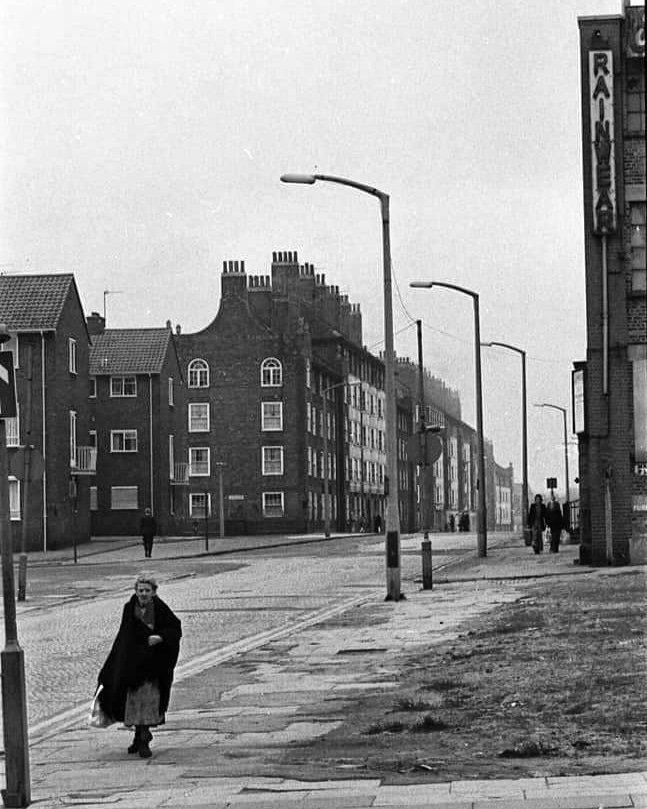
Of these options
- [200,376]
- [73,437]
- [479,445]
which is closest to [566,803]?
[479,445]

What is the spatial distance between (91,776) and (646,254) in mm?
24409

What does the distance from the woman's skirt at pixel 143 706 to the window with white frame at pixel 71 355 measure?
5370cm

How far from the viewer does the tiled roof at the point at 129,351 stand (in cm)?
7962

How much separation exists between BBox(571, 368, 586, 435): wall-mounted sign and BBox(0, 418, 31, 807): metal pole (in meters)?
25.1

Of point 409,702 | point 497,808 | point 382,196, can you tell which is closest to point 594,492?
point 382,196

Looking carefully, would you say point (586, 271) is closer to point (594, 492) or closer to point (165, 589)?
point (594, 492)

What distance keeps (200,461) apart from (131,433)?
16844mm

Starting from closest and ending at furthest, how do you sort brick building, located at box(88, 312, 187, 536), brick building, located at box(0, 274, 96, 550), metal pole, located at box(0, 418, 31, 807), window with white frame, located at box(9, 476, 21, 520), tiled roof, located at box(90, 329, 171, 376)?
metal pole, located at box(0, 418, 31, 807)
brick building, located at box(0, 274, 96, 550)
window with white frame, located at box(9, 476, 21, 520)
tiled roof, located at box(90, 329, 171, 376)
brick building, located at box(88, 312, 187, 536)

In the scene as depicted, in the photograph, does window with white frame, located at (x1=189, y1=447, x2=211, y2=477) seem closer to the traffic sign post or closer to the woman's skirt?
the woman's skirt

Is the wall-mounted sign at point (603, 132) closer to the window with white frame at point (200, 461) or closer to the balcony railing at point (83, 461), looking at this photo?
the balcony railing at point (83, 461)

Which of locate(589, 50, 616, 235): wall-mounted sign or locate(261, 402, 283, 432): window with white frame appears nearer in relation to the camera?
locate(589, 50, 616, 235): wall-mounted sign

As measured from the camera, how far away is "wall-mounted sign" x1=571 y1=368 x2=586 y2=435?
34.2 m

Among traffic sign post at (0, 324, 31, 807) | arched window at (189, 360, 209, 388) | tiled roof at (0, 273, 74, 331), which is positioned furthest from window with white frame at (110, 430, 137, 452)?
traffic sign post at (0, 324, 31, 807)

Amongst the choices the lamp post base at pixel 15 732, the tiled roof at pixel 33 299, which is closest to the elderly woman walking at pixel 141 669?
the lamp post base at pixel 15 732
